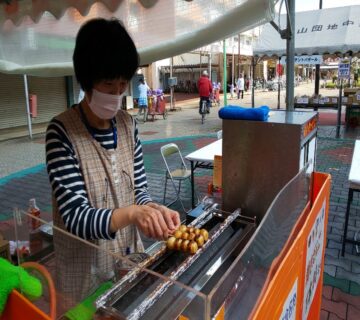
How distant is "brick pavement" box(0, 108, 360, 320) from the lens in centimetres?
297

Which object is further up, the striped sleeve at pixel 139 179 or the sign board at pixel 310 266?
the striped sleeve at pixel 139 179

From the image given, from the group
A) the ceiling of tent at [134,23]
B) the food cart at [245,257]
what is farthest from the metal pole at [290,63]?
the ceiling of tent at [134,23]

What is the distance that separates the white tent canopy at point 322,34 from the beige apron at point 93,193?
848cm

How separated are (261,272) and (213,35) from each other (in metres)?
1.27

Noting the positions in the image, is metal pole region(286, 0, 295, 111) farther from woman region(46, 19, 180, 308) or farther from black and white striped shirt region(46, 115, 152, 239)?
black and white striped shirt region(46, 115, 152, 239)

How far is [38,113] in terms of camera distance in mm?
11625

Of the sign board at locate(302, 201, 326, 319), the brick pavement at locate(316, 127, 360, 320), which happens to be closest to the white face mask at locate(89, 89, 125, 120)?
the sign board at locate(302, 201, 326, 319)

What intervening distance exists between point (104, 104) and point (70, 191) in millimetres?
376

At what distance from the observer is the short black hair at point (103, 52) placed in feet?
4.09

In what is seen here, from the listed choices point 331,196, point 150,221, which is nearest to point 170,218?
point 150,221

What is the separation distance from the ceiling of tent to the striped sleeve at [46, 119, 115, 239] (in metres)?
0.88

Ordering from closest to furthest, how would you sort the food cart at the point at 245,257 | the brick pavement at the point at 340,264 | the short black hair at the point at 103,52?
the food cart at the point at 245,257 < the short black hair at the point at 103,52 < the brick pavement at the point at 340,264

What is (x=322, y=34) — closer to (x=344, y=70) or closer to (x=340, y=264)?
(x=344, y=70)

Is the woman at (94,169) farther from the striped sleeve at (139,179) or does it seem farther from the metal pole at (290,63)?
the metal pole at (290,63)
